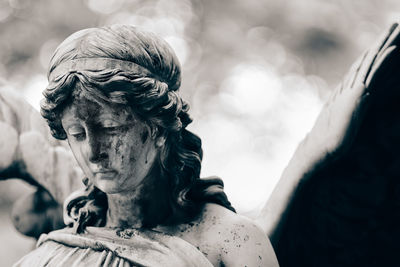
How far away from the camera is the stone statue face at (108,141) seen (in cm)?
211

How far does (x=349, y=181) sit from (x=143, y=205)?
3.09 feet

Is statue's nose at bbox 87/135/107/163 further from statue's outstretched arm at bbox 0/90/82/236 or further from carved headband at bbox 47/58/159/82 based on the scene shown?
statue's outstretched arm at bbox 0/90/82/236

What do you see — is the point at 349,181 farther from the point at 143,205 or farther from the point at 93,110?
the point at 93,110

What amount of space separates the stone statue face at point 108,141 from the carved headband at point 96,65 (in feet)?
0.34

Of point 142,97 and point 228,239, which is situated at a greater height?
point 142,97

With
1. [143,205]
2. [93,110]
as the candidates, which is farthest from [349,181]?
[93,110]

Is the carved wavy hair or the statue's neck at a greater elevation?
the carved wavy hair

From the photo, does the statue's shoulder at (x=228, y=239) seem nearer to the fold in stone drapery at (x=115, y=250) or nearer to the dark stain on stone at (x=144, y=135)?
the fold in stone drapery at (x=115, y=250)

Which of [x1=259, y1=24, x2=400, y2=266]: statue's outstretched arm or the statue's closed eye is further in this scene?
[x1=259, y1=24, x2=400, y2=266]: statue's outstretched arm

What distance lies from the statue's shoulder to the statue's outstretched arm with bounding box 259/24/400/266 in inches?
21.1

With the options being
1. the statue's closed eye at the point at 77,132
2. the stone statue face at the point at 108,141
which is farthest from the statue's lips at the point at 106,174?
the statue's closed eye at the point at 77,132

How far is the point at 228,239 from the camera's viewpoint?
7.37 feet

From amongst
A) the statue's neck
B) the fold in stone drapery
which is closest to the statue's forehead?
the statue's neck

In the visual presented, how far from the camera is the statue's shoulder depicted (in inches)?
87.0
